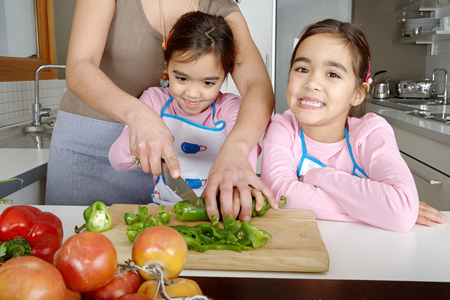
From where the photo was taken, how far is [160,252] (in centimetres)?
48

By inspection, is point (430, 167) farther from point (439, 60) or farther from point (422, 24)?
point (439, 60)

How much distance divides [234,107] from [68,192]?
2.09 feet

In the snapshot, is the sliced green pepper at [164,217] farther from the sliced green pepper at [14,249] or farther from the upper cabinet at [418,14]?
the upper cabinet at [418,14]

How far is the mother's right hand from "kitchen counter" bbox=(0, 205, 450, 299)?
0.22 metres

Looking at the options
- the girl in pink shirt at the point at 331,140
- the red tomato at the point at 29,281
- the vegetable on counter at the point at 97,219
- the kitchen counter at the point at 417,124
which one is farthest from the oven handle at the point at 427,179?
the red tomato at the point at 29,281

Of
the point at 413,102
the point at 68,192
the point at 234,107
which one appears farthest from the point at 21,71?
the point at 413,102

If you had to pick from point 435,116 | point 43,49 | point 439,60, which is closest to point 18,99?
point 43,49

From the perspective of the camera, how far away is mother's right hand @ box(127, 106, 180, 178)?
3.25ft

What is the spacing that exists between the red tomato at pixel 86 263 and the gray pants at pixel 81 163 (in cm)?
117

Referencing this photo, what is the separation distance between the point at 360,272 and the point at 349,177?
1.49ft

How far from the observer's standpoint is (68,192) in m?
1.57

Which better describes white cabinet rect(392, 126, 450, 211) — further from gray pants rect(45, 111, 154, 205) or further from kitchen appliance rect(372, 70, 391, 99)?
gray pants rect(45, 111, 154, 205)

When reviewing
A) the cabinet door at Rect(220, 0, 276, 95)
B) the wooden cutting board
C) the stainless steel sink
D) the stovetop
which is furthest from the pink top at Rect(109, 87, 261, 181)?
the cabinet door at Rect(220, 0, 276, 95)

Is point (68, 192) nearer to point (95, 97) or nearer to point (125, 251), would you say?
point (95, 97)
